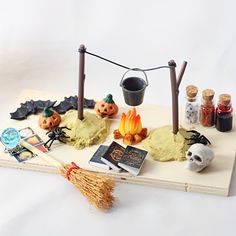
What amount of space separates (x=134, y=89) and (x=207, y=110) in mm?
183

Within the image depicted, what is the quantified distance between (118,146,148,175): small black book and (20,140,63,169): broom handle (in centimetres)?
14

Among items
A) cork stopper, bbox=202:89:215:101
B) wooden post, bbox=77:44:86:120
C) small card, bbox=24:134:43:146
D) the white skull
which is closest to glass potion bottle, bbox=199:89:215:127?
cork stopper, bbox=202:89:215:101

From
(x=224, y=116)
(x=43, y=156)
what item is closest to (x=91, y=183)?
(x=43, y=156)

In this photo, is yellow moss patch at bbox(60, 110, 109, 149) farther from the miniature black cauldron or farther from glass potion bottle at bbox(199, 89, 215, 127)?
glass potion bottle at bbox(199, 89, 215, 127)

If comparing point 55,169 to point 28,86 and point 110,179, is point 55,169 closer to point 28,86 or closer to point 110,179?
point 110,179

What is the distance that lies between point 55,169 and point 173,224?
305 mm

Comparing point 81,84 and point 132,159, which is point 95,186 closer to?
point 132,159

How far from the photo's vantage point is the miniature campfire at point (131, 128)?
1633mm

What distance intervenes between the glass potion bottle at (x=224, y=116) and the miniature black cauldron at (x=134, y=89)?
0.19 m

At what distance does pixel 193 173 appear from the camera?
5.08ft

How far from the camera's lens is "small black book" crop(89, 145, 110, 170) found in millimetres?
1568

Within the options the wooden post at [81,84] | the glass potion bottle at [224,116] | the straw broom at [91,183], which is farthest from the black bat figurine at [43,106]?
the glass potion bottle at [224,116]

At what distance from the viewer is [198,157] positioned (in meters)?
1.53

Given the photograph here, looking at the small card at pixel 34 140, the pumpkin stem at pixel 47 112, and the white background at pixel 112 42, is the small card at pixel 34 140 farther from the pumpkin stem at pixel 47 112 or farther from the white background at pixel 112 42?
the white background at pixel 112 42
